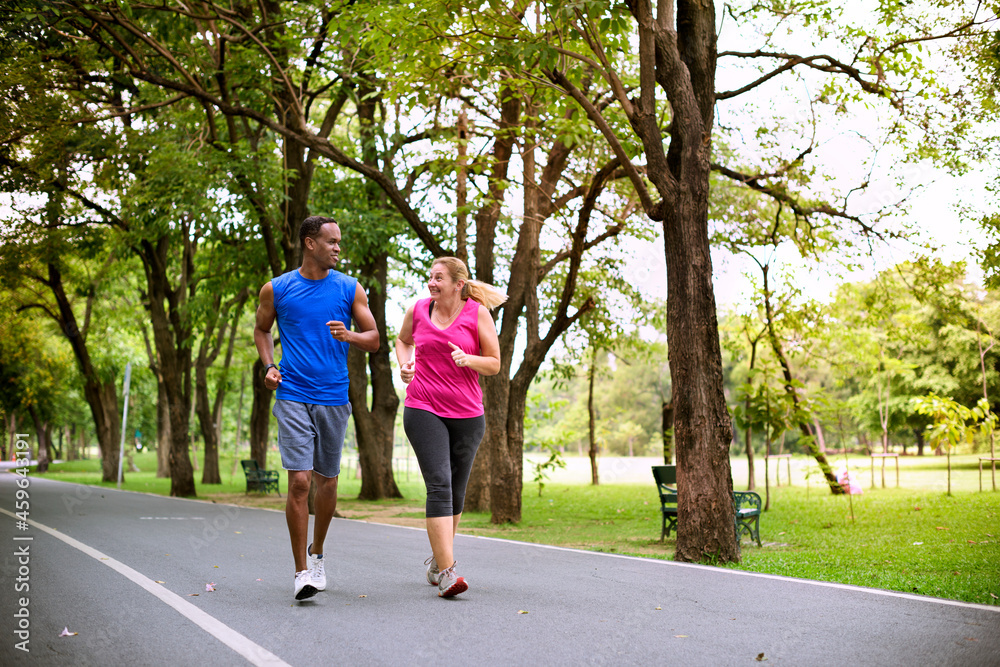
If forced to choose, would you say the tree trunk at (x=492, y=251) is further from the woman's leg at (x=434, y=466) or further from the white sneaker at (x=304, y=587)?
the white sneaker at (x=304, y=587)

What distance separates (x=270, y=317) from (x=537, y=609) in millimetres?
2570

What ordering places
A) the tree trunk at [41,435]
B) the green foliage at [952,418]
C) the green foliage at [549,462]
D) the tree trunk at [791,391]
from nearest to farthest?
the tree trunk at [791,391]
the green foliage at [952,418]
the green foliage at [549,462]
the tree trunk at [41,435]

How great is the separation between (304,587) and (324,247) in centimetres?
216

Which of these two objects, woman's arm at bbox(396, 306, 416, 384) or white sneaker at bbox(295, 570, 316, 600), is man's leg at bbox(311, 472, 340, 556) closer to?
white sneaker at bbox(295, 570, 316, 600)

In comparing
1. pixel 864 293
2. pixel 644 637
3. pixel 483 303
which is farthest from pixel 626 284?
pixel 644 637

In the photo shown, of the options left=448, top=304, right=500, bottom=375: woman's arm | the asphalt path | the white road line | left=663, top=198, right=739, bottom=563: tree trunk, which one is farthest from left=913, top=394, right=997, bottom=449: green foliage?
the white road line

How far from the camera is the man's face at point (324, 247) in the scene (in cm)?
573

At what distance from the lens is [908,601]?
5.37m

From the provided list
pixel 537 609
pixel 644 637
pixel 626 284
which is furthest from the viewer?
pixel 626 284

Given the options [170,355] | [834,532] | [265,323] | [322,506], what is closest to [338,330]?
[265,323]

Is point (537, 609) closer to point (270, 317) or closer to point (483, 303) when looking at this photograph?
point (483, 303)

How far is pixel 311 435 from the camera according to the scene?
5484mm

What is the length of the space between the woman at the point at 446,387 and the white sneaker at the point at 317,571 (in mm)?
739

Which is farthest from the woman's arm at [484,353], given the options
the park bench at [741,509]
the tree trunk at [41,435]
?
the tree trunk at [41,435]
